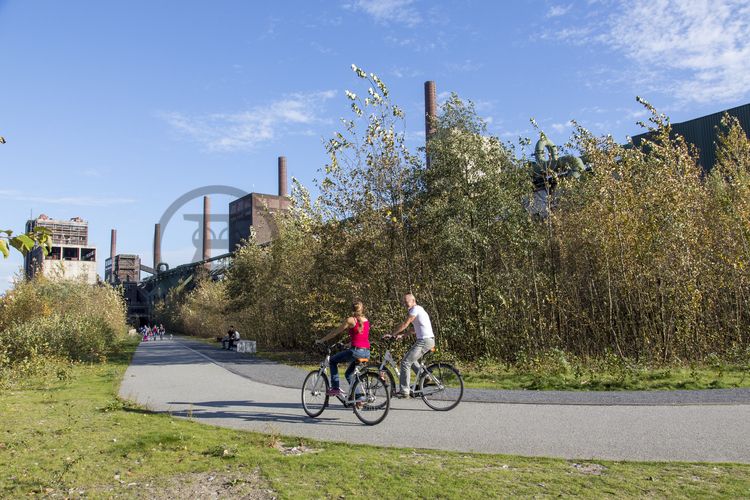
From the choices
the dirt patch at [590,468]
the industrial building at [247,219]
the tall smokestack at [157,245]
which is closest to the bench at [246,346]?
the dirt patch at [590,468]

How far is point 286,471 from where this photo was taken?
5828 millimetres

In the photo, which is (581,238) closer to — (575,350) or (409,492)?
(575,350)

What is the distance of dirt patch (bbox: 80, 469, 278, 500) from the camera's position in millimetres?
5199

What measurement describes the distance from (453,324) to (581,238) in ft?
15.5

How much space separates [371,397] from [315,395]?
3.57ft

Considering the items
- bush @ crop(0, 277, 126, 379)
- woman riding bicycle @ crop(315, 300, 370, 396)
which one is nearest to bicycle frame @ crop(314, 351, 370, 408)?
woman riding bicycle @ crop(315, 300, 370, 396)

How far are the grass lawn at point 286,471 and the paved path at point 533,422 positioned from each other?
0.46 m

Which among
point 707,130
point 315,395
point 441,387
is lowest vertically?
point 315,395

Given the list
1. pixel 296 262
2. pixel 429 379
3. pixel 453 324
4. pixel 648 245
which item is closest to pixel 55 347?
pixel 296 262

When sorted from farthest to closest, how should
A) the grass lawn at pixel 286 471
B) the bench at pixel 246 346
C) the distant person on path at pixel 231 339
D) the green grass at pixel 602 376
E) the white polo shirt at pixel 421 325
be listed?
1. the distant person on path at pixel 231 339
2. the bench at pixel 246 346
3. the green grass at pixel 602 376
4. the white polo shirt at pixel 421 325
5. the grass lawn at pixel 286 471

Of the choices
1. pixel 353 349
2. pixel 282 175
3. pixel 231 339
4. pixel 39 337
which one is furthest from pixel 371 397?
pixel 282 175

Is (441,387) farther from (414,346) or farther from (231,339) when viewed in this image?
(231,339)

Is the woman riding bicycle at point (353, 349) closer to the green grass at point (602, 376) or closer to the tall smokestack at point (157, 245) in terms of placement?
the green grass at point (602, 376)

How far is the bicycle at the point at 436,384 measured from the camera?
30.2ft
